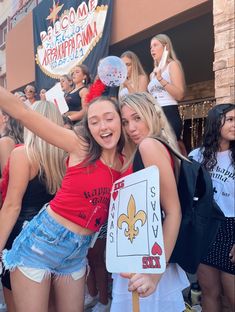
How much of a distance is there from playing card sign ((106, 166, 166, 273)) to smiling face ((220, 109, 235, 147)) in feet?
4.38

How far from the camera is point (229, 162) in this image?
9.37 feet

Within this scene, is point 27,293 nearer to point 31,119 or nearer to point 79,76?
point 31,119

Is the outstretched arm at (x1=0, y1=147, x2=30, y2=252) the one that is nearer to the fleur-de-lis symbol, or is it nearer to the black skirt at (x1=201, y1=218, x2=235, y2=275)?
the fleur-de-lis symbol

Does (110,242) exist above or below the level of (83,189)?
below

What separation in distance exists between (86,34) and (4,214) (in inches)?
198

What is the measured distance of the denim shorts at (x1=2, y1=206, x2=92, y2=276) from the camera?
213 cm

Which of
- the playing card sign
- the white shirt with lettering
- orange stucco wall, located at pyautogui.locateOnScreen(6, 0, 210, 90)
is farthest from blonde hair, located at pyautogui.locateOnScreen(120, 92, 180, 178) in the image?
orange stucco wall, located at pyautogui.locateOnScreen(6, 0, 210, 90)

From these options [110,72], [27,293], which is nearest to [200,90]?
[110,72]

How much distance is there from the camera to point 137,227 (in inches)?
66.7

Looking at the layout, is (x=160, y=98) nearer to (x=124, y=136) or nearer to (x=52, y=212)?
(x=124, y=136)

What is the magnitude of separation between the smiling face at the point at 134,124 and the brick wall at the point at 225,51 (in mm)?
1678

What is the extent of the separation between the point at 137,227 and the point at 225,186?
1315 mm

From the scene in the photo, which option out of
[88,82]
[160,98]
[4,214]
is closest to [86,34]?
[88,82]

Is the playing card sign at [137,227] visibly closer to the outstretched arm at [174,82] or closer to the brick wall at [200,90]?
the outstretched arm at [174,82]
